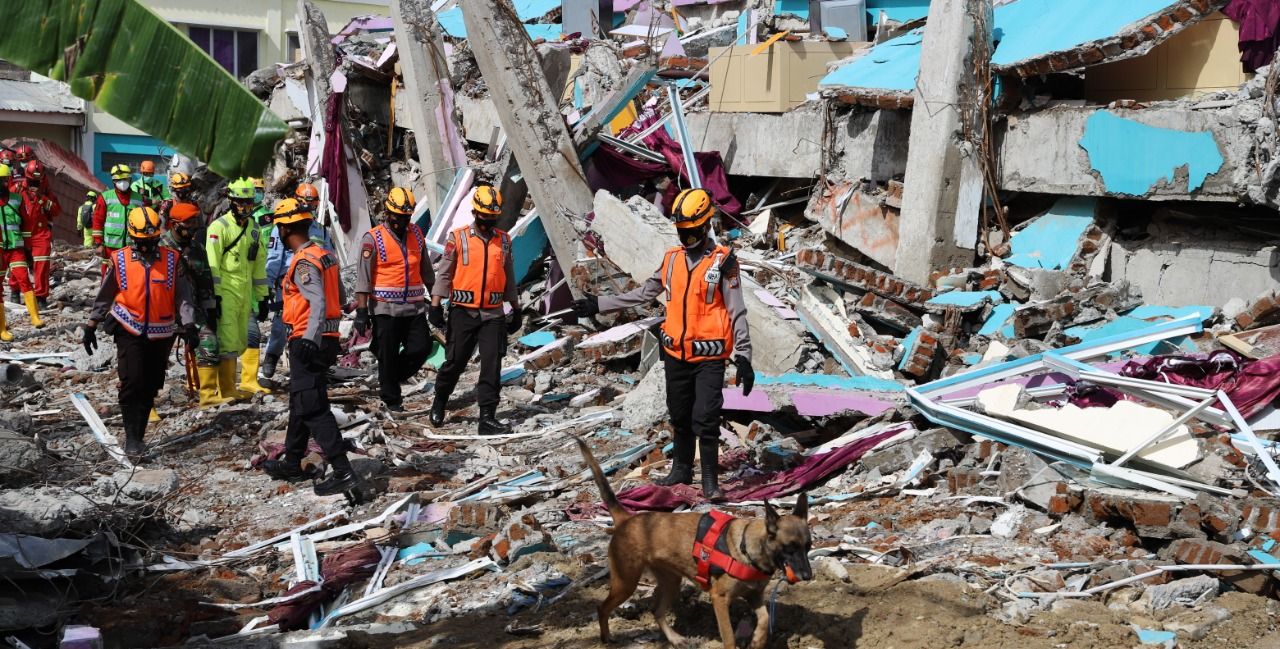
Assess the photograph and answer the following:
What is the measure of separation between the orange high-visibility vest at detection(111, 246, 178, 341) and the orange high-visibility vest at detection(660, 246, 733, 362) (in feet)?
12.7

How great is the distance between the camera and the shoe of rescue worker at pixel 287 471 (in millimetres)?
8234

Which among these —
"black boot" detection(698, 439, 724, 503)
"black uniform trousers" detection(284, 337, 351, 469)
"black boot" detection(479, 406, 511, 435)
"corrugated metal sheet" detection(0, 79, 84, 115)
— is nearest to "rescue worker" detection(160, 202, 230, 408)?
"black uniform trousers" detection(284, 337, 351, 469)

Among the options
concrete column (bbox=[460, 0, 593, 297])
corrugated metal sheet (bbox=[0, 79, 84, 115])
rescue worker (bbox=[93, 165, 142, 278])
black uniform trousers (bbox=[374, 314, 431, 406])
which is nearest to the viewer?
black uniform trousers (bbox=[374, 314, 431, 406])

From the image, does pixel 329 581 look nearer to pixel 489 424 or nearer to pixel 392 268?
pixel 489 424

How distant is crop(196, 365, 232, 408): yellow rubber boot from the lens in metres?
10.3

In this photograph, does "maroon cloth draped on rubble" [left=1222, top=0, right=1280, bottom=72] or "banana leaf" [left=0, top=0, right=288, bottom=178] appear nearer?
"banana leaf" [left=0, top=0, right=288, bottom=178]

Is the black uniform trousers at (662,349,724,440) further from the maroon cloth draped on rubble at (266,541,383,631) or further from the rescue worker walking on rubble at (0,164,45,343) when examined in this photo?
the rescue worker walking on rubble at (0,164,45,343)

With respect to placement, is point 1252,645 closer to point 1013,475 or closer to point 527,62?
point 1013,475

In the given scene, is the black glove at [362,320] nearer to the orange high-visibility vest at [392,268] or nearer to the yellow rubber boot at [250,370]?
the orange high-visibility vest at [392,268]

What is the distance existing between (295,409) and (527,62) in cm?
641

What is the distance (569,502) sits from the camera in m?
7.43

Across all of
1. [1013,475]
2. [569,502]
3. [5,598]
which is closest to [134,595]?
[5,598]

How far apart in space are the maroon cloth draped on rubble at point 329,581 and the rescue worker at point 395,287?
Result: 2.82 m

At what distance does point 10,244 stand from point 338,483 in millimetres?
8039
